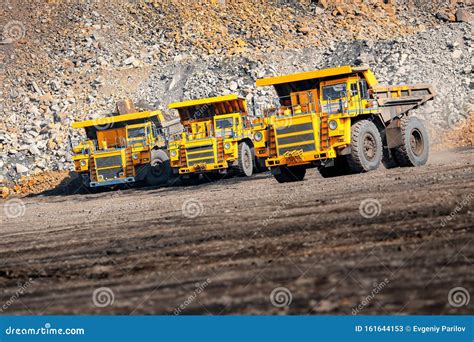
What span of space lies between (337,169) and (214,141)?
226 inches

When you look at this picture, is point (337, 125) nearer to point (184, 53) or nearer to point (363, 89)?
point (363, 89)

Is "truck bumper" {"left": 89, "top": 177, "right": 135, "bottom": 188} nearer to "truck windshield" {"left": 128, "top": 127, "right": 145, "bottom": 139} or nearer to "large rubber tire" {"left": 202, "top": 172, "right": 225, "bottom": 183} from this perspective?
"truck windshield" {"left": 128, "top": 127, "right": 145, "bottom": 139}

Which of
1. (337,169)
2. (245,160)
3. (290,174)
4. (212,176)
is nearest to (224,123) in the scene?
(245,160)

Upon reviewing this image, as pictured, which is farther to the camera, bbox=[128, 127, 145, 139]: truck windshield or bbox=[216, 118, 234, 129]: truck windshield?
bbox=[128, 127, 145, 139]: truck windshield

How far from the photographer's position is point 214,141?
27.5 meters

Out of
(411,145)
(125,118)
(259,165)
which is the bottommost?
(259,165)

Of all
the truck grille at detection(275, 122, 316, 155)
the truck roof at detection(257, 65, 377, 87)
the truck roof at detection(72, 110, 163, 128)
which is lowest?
the truck grille at detection(275, 122, 316, 155)

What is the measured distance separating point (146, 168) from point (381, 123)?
33.4 ft

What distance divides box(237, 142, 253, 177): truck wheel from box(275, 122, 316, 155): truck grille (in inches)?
233

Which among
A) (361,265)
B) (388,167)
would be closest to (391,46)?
(388,167)

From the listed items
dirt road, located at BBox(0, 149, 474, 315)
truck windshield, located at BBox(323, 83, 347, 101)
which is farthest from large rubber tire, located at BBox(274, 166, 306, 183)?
dirt road, located at BBox(0, 149, 474, 315)

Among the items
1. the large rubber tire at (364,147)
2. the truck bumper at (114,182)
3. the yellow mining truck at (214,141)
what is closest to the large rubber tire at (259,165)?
the yellow mining truck at (214,141)

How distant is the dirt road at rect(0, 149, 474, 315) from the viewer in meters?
7.42

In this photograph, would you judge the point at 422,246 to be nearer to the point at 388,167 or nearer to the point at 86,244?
the point at 86,244
